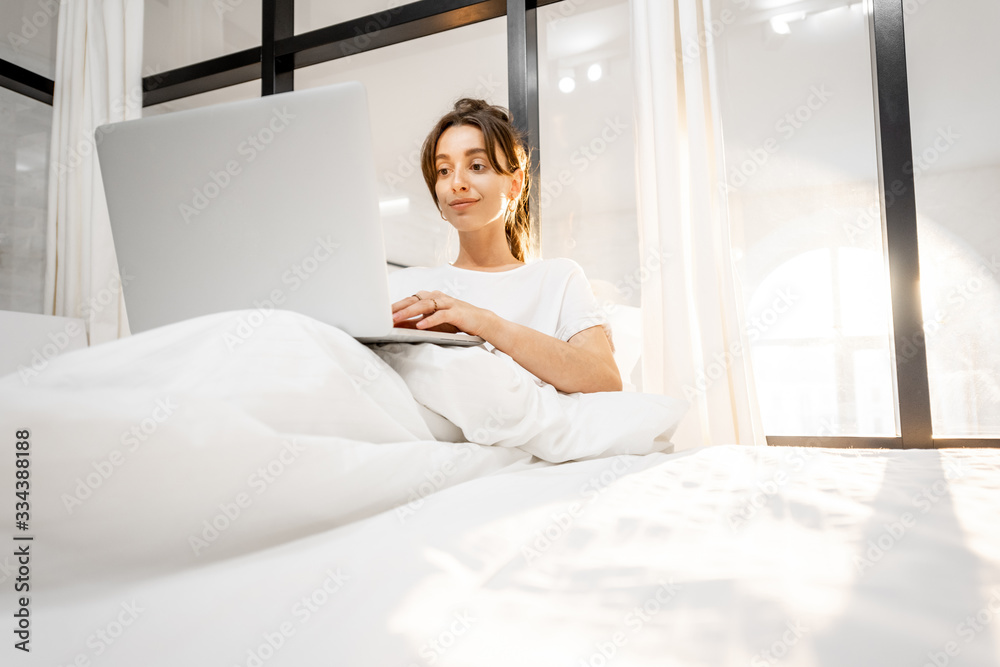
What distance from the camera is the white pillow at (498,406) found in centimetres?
69

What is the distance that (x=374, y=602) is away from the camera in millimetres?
329

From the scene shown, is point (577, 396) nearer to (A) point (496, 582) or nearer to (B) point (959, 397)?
(A) point (496, 582)

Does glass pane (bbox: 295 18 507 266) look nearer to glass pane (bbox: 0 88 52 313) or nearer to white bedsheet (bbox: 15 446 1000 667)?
glass pane (bbox: 0 88 52 313)

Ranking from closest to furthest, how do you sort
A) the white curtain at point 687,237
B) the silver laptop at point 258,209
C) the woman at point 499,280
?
the silver laptop at point 258,209 < the woman at point 499,280 < the white curtain at point 687,237

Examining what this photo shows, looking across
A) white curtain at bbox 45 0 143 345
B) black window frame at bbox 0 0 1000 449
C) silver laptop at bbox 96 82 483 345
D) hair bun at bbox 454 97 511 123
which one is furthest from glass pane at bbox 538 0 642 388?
white curtain at bbox 45 0 143 345

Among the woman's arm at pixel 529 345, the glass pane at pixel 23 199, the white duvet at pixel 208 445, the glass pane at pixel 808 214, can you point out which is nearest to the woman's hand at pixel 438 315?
the woman's arm at pixel 529 345

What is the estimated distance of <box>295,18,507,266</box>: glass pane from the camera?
227 centimetres

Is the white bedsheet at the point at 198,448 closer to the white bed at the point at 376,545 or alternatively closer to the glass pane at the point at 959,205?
the white bed at the point at 376,545

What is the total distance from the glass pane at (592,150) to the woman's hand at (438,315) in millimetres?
1016

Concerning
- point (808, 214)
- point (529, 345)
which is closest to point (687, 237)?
point (808, 214)

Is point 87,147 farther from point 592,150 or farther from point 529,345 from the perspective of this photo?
point 529,345

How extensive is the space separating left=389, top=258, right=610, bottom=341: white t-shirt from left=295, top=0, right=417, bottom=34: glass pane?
1.45 metres

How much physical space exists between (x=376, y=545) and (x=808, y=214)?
68.2 inches

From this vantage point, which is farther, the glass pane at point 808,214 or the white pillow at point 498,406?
the glass pane at point 808,214
